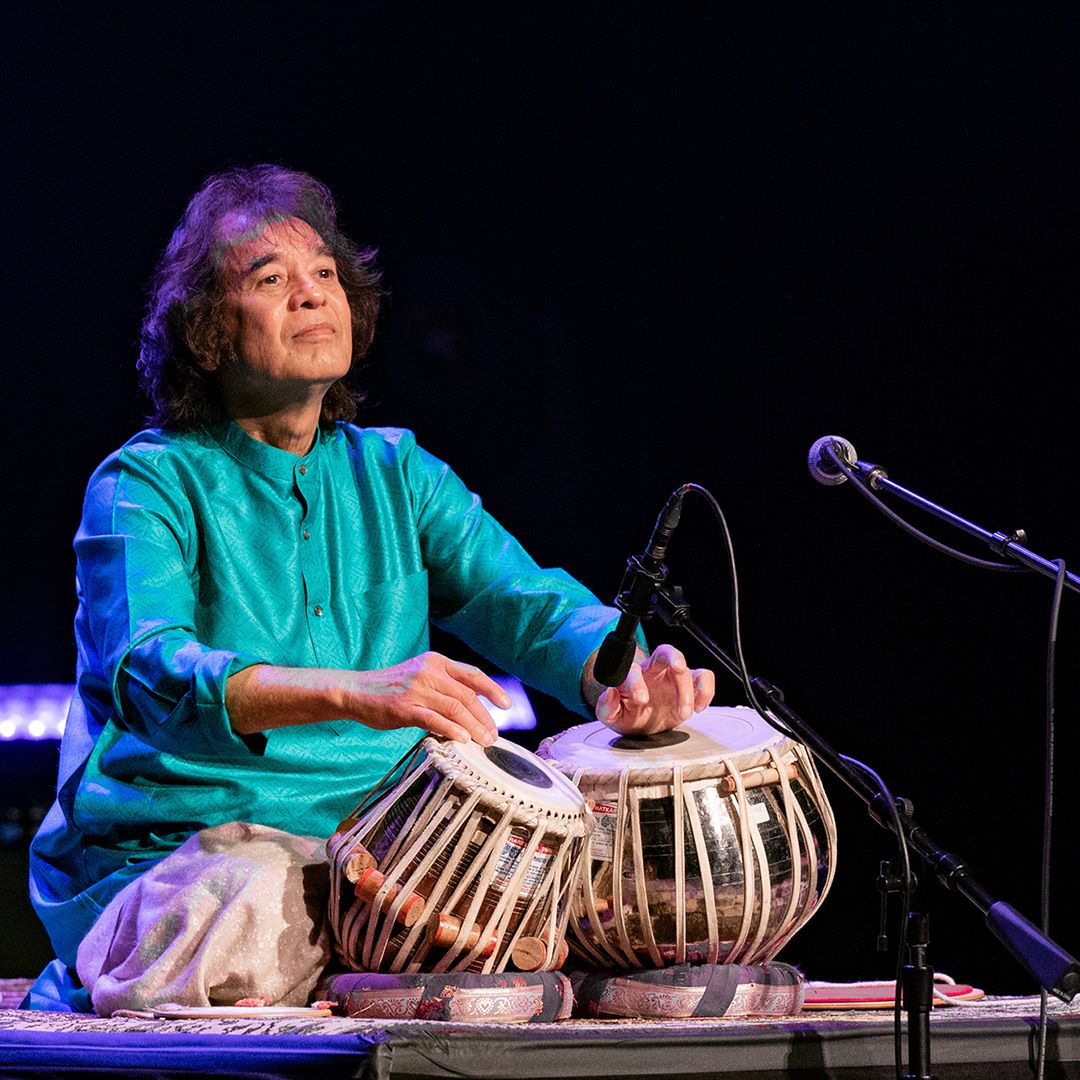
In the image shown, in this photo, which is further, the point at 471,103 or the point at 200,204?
the point at 471,103

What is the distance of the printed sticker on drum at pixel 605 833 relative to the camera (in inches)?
88.0

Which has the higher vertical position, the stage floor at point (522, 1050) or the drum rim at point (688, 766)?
the drum rim at point (688, 766)

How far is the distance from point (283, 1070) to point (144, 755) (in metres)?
0.99

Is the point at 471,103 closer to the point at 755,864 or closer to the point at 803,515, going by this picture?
the point at 803,515

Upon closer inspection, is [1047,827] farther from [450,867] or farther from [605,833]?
[450,867]

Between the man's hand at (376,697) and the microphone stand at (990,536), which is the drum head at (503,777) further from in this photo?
the microphone stand at (990,536)

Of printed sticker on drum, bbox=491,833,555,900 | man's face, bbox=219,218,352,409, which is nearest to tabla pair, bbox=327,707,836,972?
printed sticker on drum, bbox=491,833,555,900

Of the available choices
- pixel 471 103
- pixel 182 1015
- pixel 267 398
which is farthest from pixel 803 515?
pixel 182 1015

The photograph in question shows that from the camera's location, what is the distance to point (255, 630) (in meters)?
2.49

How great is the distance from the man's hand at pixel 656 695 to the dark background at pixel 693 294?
1719 mm

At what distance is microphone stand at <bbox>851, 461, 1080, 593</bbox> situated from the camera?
6.34ft

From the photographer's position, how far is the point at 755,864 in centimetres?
223

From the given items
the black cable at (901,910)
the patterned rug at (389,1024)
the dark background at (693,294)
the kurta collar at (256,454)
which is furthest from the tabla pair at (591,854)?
the dark background at (693,294)

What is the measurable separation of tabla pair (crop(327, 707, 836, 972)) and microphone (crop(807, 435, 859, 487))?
451 millimetres
